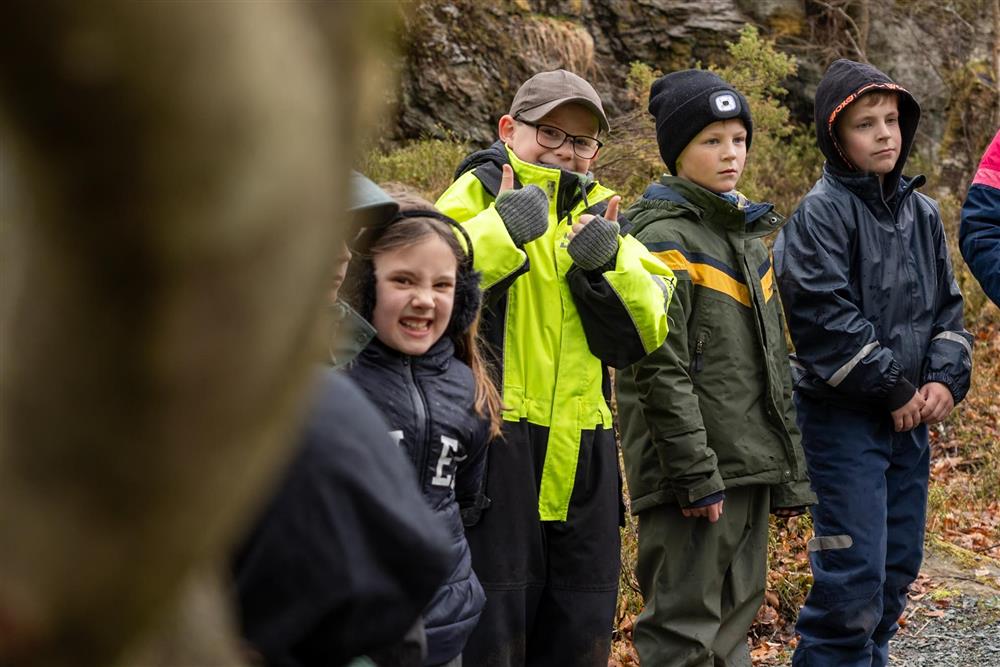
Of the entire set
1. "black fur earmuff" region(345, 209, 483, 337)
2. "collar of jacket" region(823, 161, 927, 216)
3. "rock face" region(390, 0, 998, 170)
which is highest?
"rock face" region(390, 0, 998, 170)

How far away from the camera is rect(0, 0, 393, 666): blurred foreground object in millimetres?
435

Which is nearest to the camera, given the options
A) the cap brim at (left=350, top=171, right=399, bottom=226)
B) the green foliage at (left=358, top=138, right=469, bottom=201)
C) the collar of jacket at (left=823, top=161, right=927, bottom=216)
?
the cap brim at (left=350, top=171, right=399, bottom=226)

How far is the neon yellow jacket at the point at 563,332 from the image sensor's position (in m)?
3.79

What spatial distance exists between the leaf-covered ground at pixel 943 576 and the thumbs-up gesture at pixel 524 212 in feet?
7.26

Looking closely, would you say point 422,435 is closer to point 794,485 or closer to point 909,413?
point 794,485

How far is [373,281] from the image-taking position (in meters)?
3.21

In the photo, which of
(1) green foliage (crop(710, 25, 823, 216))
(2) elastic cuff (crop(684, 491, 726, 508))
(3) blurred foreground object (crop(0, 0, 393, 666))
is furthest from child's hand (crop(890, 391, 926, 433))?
(1) green foliage (crop(710, 25, 823, 216))

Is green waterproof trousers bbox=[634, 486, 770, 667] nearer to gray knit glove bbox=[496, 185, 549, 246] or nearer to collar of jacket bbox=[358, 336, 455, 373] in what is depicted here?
gray knit glove bbox=[496, 185, 549, 246]

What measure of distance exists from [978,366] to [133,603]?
10282mm

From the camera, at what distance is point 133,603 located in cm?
54

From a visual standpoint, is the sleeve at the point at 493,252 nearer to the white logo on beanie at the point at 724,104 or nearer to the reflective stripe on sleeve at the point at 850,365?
the white logo on beanie at the point at 724,104

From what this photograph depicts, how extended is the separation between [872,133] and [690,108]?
0.81 m

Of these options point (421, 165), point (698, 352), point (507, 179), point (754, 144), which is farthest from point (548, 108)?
point (754, 144)

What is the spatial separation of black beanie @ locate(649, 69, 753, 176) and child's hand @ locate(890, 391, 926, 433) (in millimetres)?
1201
